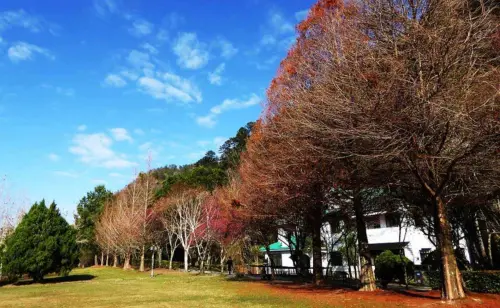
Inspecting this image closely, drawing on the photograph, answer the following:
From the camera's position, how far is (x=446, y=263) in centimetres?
1049

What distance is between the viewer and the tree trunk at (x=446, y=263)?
10305 mm

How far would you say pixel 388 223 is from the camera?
34.3 m

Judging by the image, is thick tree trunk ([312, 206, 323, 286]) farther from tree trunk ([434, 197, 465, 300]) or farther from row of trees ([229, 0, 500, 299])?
tree trunk ([434, 197, 465, 300])

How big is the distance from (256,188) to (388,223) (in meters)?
20.5

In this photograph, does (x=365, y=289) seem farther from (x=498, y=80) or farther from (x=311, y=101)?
(x=498, y=80)

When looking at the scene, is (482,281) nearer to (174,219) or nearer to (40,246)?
(40,246)

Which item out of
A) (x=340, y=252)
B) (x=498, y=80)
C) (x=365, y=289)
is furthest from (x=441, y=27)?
(x=340, y=252)

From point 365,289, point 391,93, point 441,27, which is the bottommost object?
point 365,289

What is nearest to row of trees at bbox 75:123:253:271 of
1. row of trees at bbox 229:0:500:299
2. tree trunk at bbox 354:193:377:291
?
tree trunk at bbox 354:193:377:291

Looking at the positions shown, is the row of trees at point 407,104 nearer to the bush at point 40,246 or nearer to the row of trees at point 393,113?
the row of trees at point 393,113

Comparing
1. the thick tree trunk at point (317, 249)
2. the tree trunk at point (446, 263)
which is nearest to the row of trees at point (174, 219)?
the thick tree trunk at point (317, 249)

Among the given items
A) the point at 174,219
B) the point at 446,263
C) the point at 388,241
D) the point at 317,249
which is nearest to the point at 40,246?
the point at 174,219

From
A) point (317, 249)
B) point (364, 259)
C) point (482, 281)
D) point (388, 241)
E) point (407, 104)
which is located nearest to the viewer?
point (407, 104)

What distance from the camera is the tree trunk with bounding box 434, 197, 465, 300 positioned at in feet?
33.8
